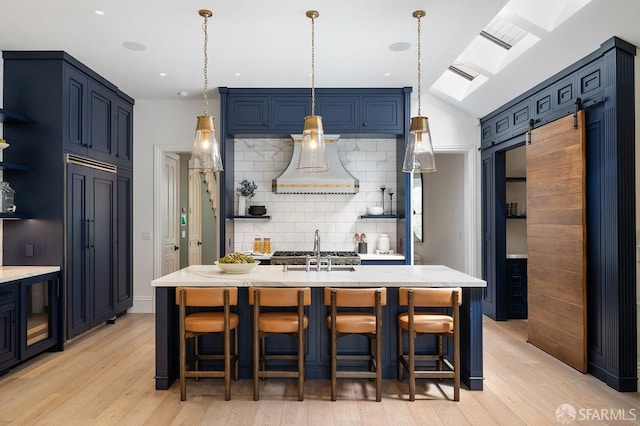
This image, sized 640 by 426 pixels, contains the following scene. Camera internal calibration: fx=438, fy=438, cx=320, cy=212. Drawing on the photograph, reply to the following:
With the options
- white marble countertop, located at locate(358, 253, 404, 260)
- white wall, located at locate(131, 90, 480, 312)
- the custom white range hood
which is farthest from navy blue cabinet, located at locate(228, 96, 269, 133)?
white marble countertop, located at locate(358, 253, 404, 260)

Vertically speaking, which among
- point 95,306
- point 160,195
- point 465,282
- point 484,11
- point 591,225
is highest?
point 484,11

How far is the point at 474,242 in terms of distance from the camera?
6062 millimetres

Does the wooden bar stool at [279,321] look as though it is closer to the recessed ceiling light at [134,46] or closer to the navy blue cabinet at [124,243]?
the recessed ceiling light at [134,46]

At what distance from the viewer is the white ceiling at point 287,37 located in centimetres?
340

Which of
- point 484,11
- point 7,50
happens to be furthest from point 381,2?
point 7,50

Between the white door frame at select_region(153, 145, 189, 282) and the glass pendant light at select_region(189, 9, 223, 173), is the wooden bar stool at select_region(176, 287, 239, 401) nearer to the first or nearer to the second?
the glass pendant light at select_region(189, 9, 223, 173)

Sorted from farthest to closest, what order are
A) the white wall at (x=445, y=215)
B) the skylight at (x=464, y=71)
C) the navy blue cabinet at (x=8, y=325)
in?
the white wall at (x=445, y=215), the skylight at (x=464, y=71), the navy blue cabinet at (x=8, y=325)

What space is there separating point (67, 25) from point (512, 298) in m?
5.79

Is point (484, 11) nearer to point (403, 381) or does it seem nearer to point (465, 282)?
point (465, 282)

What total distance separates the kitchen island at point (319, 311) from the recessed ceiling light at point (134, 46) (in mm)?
2260

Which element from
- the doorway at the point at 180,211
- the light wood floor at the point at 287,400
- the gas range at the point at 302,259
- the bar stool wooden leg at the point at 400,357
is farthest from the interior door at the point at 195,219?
the bar stool wooden leg at the point at 400,357

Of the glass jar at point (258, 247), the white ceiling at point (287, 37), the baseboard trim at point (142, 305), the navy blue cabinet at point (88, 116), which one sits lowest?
the baseboard trim at point (142, 305)

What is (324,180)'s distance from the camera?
580cm

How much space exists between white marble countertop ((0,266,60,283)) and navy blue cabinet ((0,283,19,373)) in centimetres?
8
